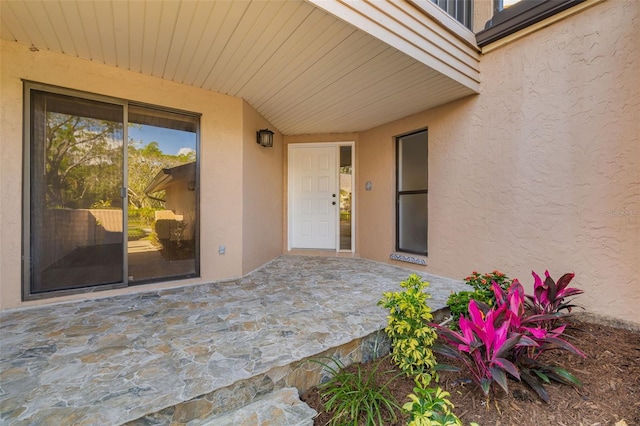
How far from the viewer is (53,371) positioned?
159cm

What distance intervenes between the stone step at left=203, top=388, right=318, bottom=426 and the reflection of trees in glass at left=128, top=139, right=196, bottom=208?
257 centimetres

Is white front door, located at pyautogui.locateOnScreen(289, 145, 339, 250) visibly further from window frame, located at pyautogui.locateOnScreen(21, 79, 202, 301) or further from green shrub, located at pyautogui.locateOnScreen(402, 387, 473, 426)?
green shrub, located at pyautogui.locateOnScreen(402, 387, 473, 426)

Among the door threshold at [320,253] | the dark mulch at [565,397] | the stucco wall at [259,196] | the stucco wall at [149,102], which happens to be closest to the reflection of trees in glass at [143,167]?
the stucco wall at [149,102]

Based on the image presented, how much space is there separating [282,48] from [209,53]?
73cm

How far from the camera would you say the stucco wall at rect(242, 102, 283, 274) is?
380 centimetres

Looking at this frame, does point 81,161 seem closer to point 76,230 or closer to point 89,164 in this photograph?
point 89,164

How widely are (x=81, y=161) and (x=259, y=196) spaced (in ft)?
7.06

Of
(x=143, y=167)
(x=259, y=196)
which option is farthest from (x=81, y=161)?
(x=259, y=196)

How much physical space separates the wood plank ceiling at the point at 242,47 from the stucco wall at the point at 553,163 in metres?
0.54

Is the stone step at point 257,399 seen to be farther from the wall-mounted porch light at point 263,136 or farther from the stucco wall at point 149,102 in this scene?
the wall-mounted porch light at point 263,136

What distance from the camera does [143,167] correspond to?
10.3 feet

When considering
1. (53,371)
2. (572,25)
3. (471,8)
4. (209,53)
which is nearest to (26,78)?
(209,53)

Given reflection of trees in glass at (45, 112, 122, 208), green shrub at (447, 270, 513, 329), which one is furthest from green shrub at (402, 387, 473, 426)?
reflection of trees in glass at (45, 112, 122, 208)

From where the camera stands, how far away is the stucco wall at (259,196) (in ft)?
12.5
